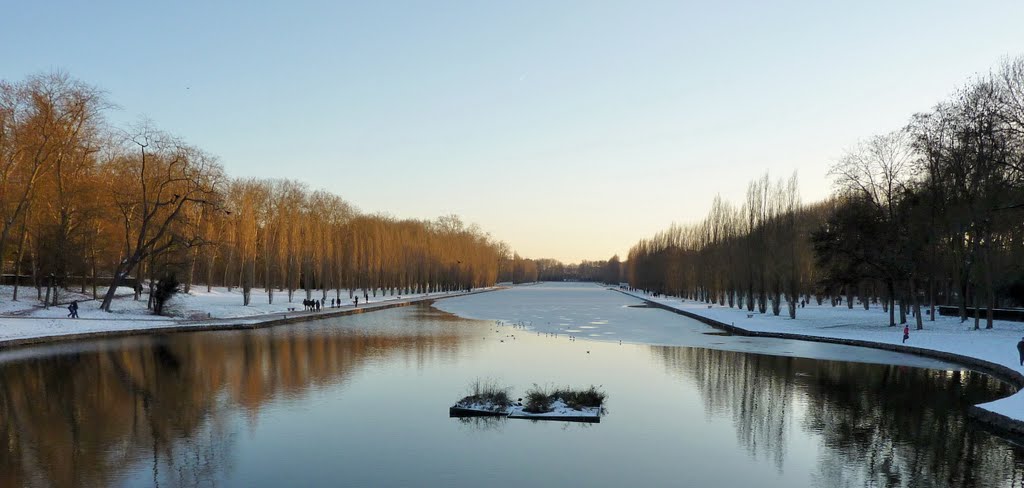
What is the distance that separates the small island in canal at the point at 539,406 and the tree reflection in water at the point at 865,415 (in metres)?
3.12

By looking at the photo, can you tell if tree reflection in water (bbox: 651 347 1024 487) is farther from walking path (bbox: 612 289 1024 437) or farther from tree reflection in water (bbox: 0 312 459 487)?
tree reflection in water (bbox: 0 312 459 487)

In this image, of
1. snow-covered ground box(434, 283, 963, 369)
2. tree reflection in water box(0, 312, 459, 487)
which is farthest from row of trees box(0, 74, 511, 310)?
snow-covered ground box(434, 283, 963, 369)

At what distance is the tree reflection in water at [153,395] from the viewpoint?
11.2 metres

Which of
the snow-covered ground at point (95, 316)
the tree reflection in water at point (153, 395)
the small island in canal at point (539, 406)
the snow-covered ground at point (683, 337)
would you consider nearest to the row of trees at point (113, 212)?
the snow-covered ground at point (95, 316)

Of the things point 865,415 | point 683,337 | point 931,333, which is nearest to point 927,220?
point 931,333

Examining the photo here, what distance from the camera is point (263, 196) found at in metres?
75.9

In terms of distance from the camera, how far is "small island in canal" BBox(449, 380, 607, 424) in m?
15.6

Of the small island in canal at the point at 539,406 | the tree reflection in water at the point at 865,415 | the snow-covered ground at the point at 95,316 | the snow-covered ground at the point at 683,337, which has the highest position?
the snow-covered ground at the point at 95,316

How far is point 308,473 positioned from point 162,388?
9.87m

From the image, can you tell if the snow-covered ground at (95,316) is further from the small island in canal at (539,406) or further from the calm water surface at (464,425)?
the small island in canal at (539,406)

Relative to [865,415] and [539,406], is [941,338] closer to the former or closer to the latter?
[865,415]

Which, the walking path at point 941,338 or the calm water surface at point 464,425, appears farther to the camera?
the walking path at point 941,338

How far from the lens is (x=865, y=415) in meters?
15.9

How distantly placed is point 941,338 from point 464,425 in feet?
92.6
